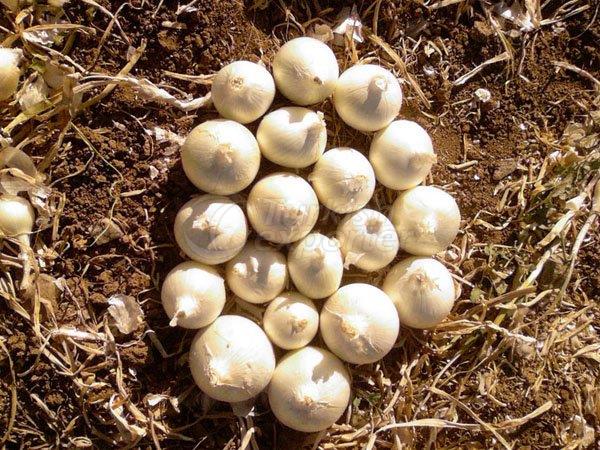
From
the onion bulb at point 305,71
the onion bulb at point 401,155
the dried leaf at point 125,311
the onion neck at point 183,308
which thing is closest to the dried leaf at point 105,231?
the dried leaf at point 125,311

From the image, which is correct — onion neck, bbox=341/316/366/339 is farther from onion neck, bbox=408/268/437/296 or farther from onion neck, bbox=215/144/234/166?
onion neck, bbox=215/144/234/166

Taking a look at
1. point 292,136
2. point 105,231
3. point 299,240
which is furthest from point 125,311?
point 292,136

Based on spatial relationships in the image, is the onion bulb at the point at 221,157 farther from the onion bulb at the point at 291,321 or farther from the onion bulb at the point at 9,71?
the onion bulb at the point at 9,71

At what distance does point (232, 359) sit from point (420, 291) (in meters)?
0.40

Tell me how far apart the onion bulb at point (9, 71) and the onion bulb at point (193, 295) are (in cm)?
50

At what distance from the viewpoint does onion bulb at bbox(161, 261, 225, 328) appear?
128 centimetres

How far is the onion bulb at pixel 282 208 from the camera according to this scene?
51.0 inches

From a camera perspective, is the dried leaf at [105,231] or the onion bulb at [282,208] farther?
the dried leaf at [105,231]

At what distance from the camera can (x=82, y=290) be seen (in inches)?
55.5

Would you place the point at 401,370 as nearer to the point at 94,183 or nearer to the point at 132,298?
the point at 132,298

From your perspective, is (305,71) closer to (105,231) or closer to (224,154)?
(224,154)

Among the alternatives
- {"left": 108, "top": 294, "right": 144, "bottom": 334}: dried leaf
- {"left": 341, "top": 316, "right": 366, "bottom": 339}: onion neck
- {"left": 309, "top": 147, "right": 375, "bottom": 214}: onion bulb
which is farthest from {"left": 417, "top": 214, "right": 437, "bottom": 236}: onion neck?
{"left": 108, "top": 294, "right": 144, "bottom": 334}: dried leaf

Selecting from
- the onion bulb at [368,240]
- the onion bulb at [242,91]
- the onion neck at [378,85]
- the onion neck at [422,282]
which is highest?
the onion neck at [378,85]

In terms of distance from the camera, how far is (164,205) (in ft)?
4.74
